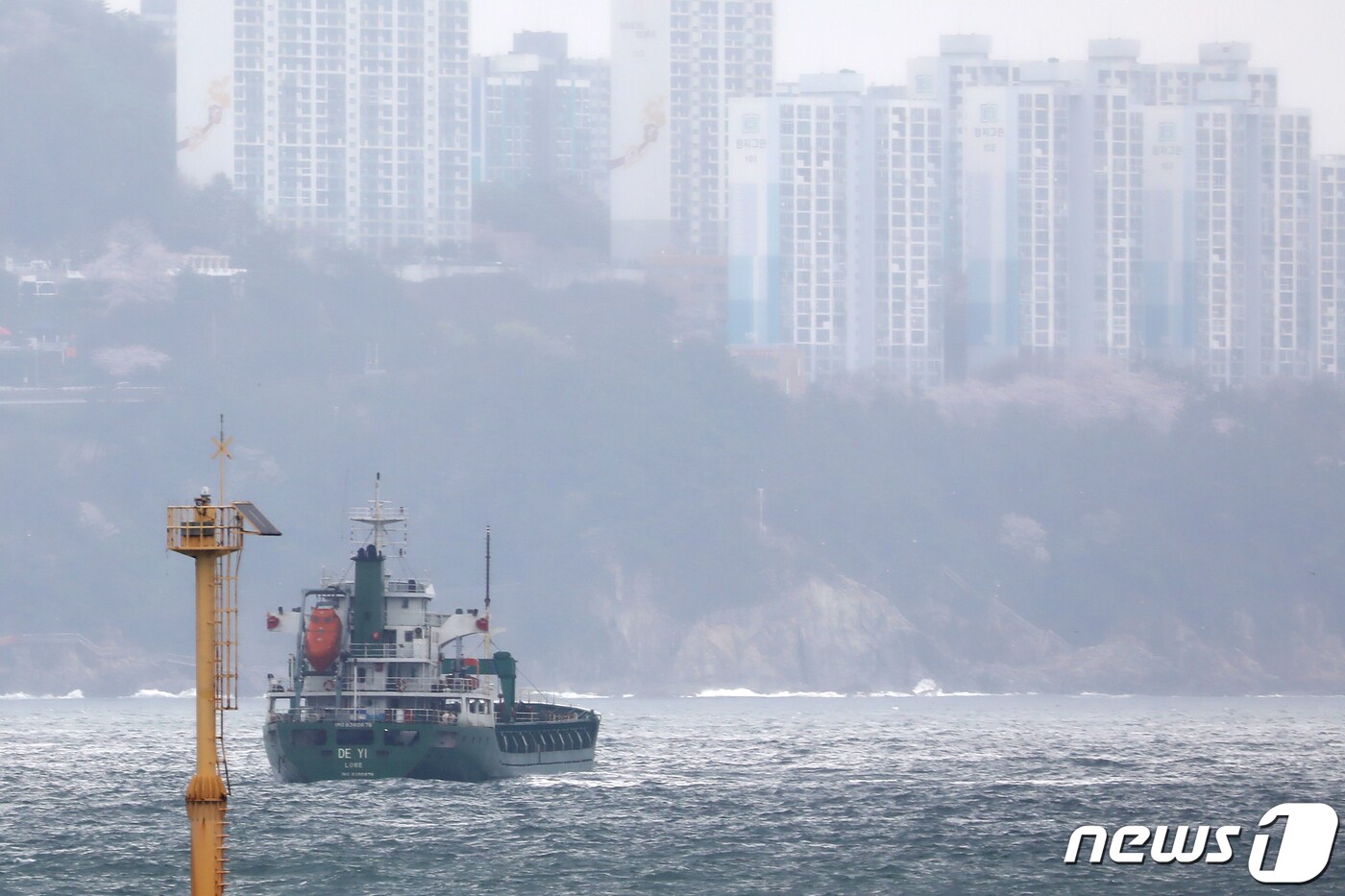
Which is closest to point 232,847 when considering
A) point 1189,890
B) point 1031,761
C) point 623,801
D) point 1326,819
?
point 623,801

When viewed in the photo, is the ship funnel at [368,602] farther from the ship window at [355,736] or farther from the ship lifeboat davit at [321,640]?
the ship window at [355,736]

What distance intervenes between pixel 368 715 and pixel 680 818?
49.6 ft

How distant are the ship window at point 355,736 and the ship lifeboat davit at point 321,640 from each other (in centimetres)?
276

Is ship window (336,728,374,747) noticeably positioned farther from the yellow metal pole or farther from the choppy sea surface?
the yellow metal pole

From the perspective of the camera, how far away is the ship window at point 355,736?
101 m

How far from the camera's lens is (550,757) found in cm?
11112

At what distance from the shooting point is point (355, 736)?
101m

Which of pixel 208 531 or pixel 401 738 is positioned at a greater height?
pixel 208 531

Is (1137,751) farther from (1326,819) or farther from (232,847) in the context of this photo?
(232,847)

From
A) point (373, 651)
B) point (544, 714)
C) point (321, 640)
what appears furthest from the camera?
point (544, 714)

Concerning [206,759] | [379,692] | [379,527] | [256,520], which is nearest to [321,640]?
[379,692]

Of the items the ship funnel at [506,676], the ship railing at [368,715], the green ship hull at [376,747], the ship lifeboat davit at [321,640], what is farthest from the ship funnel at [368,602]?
the ship funnel at [506,676]

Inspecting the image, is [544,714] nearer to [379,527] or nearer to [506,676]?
[506,676]

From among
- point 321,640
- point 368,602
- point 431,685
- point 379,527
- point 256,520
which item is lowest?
point 431,685
